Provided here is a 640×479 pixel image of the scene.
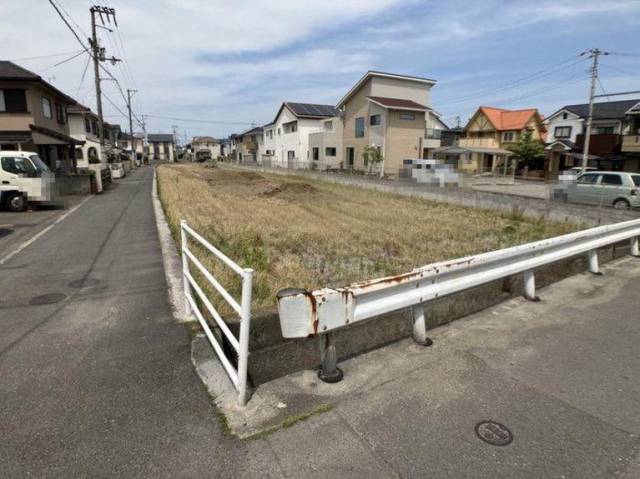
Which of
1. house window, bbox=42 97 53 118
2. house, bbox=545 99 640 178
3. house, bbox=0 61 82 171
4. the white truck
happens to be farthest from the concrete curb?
house, bbox=545 99 640 178

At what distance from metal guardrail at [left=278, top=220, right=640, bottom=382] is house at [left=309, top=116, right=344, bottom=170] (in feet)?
100

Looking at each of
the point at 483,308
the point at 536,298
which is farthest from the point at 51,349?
the point at 536,298

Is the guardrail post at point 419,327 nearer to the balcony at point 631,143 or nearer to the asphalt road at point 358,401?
the asphalt road at point 358,401

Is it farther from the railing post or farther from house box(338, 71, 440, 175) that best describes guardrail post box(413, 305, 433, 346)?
house box(338, 71, 440, 175)

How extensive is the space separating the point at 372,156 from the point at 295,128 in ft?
55.5

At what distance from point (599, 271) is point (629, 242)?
1.86m

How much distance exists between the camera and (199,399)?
8.57ft

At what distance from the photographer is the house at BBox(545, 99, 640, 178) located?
28.3 metres

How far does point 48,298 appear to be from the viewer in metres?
4.63

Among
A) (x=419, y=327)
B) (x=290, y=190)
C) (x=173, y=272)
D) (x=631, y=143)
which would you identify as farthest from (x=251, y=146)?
(x=419, y=327)

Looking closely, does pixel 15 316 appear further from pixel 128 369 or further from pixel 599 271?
pixel 599 271

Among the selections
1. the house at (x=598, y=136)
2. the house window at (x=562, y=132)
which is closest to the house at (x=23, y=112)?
the house at (x=598, y=136)

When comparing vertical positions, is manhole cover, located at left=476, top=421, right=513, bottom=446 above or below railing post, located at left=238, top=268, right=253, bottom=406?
below

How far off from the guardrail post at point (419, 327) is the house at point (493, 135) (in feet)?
116
